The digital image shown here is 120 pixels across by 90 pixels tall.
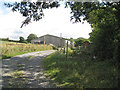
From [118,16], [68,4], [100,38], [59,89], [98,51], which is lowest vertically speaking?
[59,89]

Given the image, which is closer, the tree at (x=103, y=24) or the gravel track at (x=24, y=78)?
the gravel track at (x=24, y=78)

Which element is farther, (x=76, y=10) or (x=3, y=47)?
(x=3, y=47)

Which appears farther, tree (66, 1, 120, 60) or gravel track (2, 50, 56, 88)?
tree (66, 1, 120, 60)

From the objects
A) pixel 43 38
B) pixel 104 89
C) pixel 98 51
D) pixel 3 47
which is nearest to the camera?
pixel 104 89

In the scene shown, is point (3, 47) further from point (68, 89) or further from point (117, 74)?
point (117, 74)

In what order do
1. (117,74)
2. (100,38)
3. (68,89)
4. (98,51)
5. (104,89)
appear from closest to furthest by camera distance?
(104,89), (68,89), (117,74), (100,38), (98,51)

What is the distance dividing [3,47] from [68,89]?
12150 mm

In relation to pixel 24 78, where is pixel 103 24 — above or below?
above

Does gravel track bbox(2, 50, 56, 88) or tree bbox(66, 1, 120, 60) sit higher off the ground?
tree bbox(66, 1, 120, 60)

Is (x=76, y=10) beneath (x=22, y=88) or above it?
above

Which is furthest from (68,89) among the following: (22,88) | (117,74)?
(117,74)

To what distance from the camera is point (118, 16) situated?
3807mm

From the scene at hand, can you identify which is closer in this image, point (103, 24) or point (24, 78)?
point (24, 78)

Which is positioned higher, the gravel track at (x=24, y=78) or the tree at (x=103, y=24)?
the tree at (x=103, y=24)
